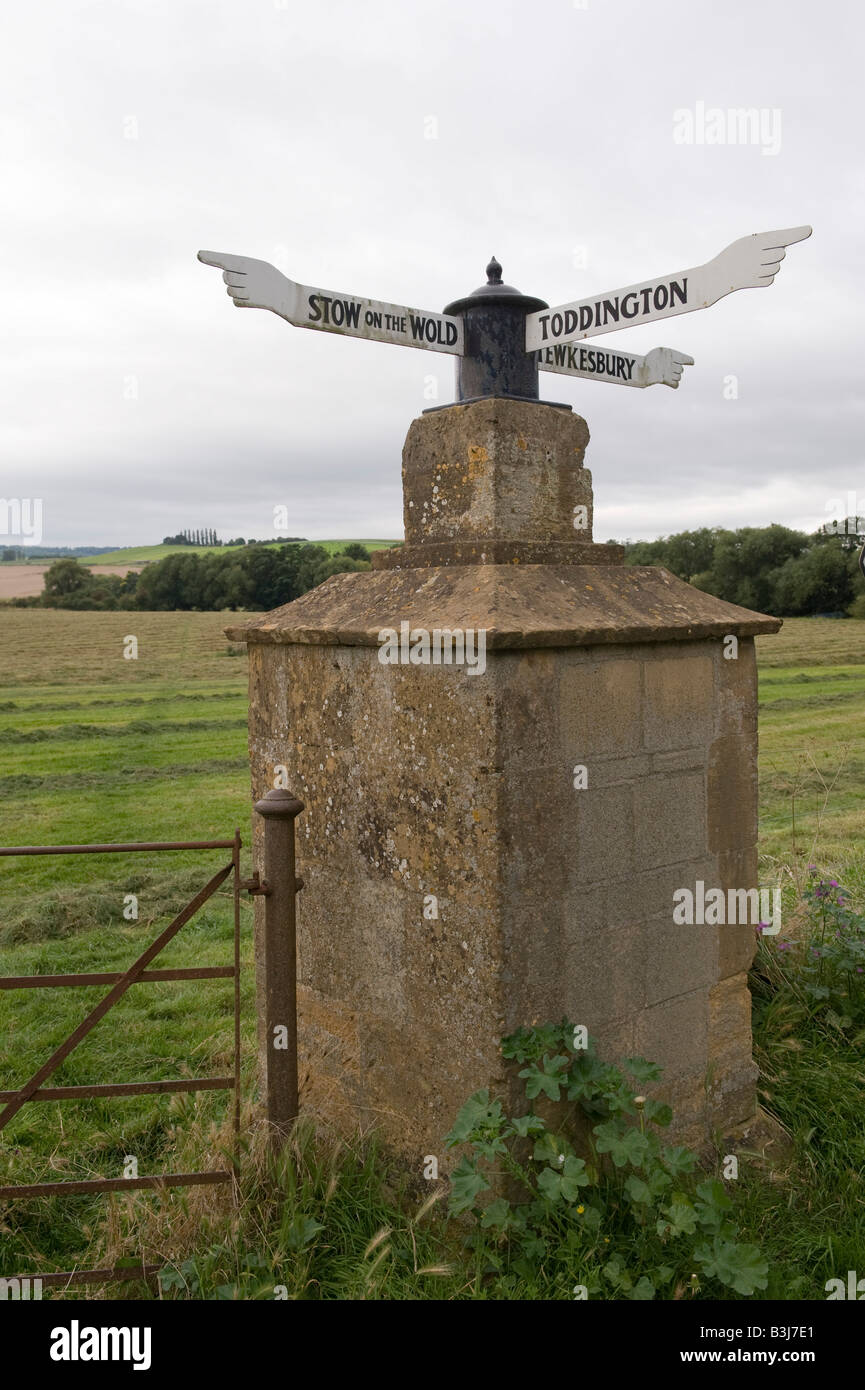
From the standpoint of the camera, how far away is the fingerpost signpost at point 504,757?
276cm

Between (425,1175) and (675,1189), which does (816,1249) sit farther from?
(425,1175)

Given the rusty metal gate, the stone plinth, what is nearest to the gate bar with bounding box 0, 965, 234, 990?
the rusty metal gate

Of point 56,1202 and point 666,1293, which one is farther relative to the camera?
point 56,1202

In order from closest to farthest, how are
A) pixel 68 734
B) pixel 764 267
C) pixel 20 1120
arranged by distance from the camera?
pixel 764 267 < pixel 20 1120 < pixel 68 734

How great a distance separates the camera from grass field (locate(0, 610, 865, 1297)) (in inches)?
139

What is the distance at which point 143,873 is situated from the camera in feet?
26.2

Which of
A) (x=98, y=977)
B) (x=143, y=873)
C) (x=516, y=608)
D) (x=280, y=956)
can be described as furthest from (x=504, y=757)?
(x=143, y=873)

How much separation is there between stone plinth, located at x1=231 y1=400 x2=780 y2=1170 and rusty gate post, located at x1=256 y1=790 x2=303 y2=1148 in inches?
9.7

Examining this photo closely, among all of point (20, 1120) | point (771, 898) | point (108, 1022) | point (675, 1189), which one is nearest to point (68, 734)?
point (108, 1022)

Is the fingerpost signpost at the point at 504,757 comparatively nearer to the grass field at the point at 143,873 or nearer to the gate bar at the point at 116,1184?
the gate bar at the point at 116,1184

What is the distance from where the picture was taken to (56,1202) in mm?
3535

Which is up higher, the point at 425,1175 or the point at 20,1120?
the point at 425,1175

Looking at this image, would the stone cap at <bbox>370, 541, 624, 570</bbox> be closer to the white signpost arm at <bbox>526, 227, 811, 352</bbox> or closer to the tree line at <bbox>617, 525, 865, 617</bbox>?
the white signpost arm at <bbox>526, 227, 811, 352</bbox>

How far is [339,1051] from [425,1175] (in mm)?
502
